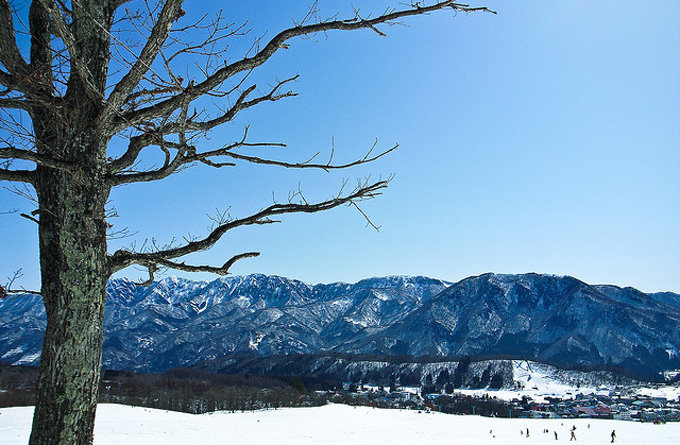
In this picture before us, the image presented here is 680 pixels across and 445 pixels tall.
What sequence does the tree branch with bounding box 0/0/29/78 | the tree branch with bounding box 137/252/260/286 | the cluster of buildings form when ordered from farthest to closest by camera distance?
the cluster of buildings, the tree branch with bounding box 137/252/260/286, the tree branch with bounding box 0/0/29/78

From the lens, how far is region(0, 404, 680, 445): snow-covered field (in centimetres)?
3841

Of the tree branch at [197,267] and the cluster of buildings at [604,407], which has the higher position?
the tree branch at [197,267]

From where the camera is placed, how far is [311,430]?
186 feet

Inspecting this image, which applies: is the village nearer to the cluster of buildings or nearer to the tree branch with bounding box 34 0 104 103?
the cluster of buildings

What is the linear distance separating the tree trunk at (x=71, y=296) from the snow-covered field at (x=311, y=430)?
31316 mm

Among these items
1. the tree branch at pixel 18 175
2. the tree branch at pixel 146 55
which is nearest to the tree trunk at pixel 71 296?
the tree branch at pixel 18 175

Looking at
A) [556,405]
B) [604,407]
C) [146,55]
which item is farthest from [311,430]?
[556,405]

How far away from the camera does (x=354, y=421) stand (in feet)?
229

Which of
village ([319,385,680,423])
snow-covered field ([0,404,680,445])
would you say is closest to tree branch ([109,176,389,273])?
snow-covered field ([0,404,680,445])

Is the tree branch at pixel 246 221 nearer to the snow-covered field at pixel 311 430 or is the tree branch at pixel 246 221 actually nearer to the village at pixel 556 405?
the snow-covered field at pixel 311 430

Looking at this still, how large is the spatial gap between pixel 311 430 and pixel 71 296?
6006 centimetres

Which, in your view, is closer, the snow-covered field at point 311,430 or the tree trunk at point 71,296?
the tree trunk at point 71,296

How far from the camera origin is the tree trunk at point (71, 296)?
286cm

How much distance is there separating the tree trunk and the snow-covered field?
103ft
